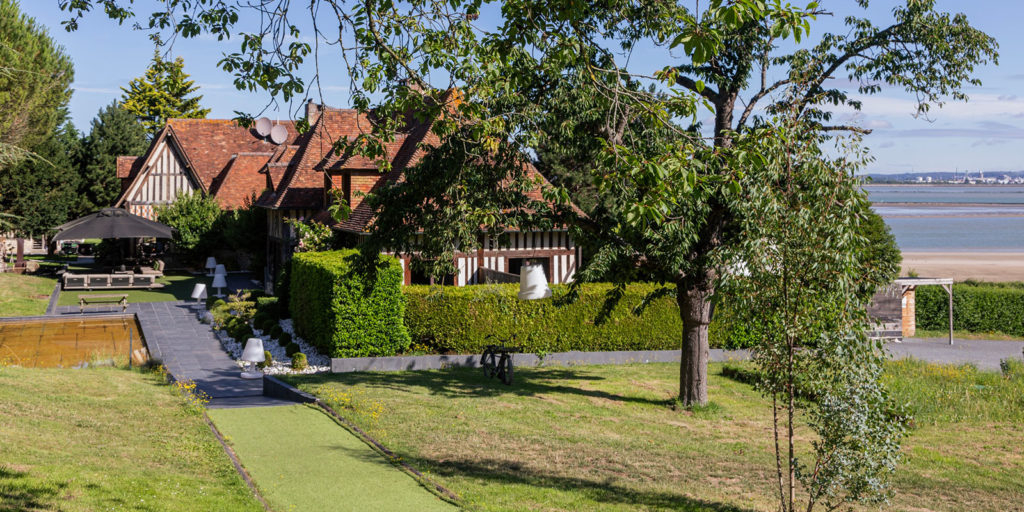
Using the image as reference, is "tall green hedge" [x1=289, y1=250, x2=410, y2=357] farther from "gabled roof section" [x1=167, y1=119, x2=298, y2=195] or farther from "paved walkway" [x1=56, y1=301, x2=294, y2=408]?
"gabled roof section" [x1=167, y1=119, x2=298, y2=195]

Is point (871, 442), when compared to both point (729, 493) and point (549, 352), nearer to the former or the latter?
point (729, 493)

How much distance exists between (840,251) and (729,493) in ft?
12.9

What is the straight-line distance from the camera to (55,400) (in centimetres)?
1348

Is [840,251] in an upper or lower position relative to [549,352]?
upper

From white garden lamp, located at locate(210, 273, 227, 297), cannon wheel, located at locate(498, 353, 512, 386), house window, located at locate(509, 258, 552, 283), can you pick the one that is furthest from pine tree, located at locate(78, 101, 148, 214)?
cannon wheel, located at locate(498, 353, 512, 386)

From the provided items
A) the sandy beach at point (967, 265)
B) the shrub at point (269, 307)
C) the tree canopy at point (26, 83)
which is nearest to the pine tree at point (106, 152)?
the tree canopy at point (26, 83)

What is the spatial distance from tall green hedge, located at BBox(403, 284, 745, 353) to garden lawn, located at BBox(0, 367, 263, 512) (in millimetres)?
6160

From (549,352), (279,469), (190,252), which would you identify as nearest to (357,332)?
(549,352)

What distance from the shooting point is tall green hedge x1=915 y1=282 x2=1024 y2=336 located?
3102cm

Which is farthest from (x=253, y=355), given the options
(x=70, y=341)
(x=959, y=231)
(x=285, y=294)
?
(x=959, y=231)

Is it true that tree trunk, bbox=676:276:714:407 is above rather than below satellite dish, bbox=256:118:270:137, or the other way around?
below

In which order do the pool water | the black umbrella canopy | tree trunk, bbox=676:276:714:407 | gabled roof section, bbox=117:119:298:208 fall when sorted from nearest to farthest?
1. tree trunk, bbox=676:276:714:407
2. the pool water
3. the black umbrella canopy
4. gabled roof section, bbox=117:119:298:208

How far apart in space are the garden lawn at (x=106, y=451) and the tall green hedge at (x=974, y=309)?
27.5 m

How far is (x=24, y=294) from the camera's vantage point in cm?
3094
